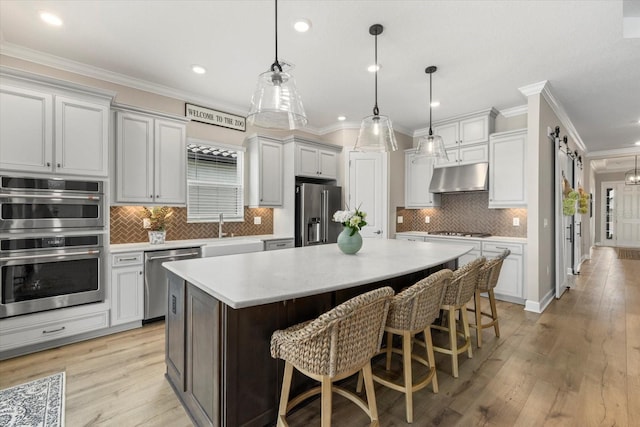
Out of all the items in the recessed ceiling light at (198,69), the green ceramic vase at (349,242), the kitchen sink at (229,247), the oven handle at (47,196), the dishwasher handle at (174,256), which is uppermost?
the recessed ceiling light at (198,69)

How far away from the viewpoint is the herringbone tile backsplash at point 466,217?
4.75 metres

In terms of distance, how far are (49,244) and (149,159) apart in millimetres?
1282

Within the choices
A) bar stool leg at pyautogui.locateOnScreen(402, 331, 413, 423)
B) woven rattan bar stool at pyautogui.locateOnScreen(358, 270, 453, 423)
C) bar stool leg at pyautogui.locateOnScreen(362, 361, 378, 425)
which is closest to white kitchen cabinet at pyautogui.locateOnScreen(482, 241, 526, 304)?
woven rattan bar stool at pyautogui.locateOnScreen(358, 270, 453, 423)

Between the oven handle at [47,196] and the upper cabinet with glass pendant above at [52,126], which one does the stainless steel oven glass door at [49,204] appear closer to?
the oven handle at [47,196]

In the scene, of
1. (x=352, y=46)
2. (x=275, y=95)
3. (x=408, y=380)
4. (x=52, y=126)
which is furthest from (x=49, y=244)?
(x=352, y=46)

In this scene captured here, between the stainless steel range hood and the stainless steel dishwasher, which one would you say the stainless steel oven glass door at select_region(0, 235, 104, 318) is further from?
the stainless steel range hood

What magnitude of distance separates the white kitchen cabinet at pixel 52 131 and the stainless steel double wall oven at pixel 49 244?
14 cm

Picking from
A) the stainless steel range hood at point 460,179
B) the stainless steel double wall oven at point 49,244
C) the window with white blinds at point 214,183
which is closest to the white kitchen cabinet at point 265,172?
the window with white blinds at point 214,183

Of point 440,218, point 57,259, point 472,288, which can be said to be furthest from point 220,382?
point 440,218

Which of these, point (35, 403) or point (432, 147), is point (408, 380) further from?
point (35, 403)

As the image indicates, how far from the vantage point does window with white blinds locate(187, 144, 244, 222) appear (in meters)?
4.18

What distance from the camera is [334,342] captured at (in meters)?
1.37

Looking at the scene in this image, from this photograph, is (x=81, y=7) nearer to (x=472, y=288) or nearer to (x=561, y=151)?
(x=472, y=288)

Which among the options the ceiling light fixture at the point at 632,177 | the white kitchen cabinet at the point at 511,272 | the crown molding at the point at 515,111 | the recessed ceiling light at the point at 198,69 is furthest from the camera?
the ceiling light fixture at the point at 632,177
